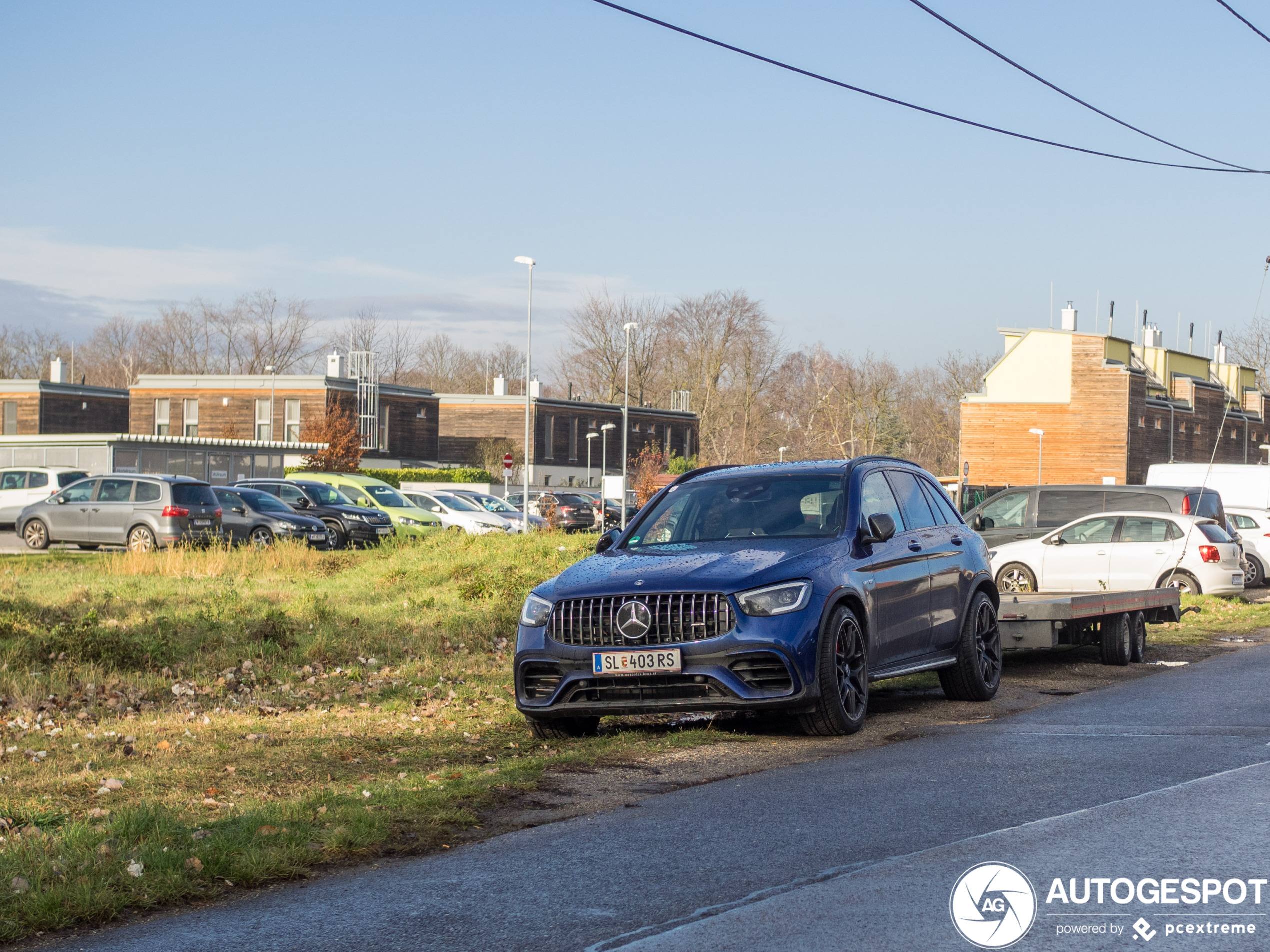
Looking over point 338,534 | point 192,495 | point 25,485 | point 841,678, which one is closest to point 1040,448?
point 338,534

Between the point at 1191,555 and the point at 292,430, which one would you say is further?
the point at 292,430

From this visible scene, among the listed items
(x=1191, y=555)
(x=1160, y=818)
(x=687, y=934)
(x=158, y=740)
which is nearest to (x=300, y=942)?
(x=687, y=934)

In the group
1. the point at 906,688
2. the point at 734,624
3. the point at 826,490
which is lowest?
the point at 906,688

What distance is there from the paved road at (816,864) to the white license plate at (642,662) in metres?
1.00

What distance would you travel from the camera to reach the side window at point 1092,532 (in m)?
19.7

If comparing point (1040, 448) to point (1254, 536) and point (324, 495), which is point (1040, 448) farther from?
point (324, 495)

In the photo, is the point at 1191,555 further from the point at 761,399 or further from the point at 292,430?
the point at 761,399

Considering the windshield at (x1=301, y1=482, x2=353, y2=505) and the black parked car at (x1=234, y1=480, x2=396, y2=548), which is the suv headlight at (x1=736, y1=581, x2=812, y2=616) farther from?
the windshield at (x1=301, y1=482, x2=353, y2=505)

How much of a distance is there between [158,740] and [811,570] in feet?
14.1

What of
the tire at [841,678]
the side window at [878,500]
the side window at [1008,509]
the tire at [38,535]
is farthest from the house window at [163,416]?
the tire at [841,678]

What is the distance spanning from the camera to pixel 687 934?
183 inches

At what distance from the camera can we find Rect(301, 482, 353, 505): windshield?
33750 mm

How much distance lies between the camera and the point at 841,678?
350 inches

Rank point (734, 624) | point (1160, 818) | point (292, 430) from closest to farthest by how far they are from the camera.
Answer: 1. point (1160, 818)
2. point (734, 624)
3. point (292, 430)
